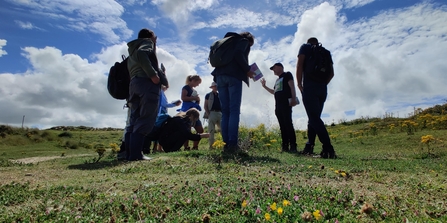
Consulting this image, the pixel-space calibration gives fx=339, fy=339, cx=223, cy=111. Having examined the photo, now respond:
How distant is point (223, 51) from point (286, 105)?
2209 millimetres

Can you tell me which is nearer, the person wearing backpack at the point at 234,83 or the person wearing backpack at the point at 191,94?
the person wearing backpack at the point at 234,83

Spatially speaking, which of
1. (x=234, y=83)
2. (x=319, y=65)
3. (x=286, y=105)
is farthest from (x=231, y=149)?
(x=319, y=65)

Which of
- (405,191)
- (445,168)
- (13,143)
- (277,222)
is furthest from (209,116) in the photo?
(13,143)

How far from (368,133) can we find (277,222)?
10861 mm

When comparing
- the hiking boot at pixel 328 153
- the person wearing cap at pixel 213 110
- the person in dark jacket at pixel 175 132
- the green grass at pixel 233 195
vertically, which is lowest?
the green grass at pixel 233 195

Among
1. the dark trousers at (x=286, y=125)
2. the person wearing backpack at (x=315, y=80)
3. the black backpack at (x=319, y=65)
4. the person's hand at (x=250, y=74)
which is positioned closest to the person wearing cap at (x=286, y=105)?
the dark trousers at (x=286, y=125)

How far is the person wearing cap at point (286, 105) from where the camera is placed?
24.4ft

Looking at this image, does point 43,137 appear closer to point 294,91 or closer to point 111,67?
point 111,67

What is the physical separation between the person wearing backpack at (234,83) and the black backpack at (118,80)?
174 centimetres

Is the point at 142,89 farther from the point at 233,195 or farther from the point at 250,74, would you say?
the point at 233,195

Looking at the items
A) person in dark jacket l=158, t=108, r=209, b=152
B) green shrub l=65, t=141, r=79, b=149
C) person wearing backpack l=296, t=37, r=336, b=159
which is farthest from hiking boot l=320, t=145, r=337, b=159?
green shrub l=65, t=141, r=79, b=149

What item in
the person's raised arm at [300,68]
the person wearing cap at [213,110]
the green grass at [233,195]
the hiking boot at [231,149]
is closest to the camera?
the green grass at [233,195]

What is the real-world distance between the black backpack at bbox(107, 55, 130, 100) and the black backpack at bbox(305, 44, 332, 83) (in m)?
3.43

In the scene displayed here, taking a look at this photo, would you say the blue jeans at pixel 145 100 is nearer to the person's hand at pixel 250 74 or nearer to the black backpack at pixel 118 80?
the black backpack at pixel 118 80
